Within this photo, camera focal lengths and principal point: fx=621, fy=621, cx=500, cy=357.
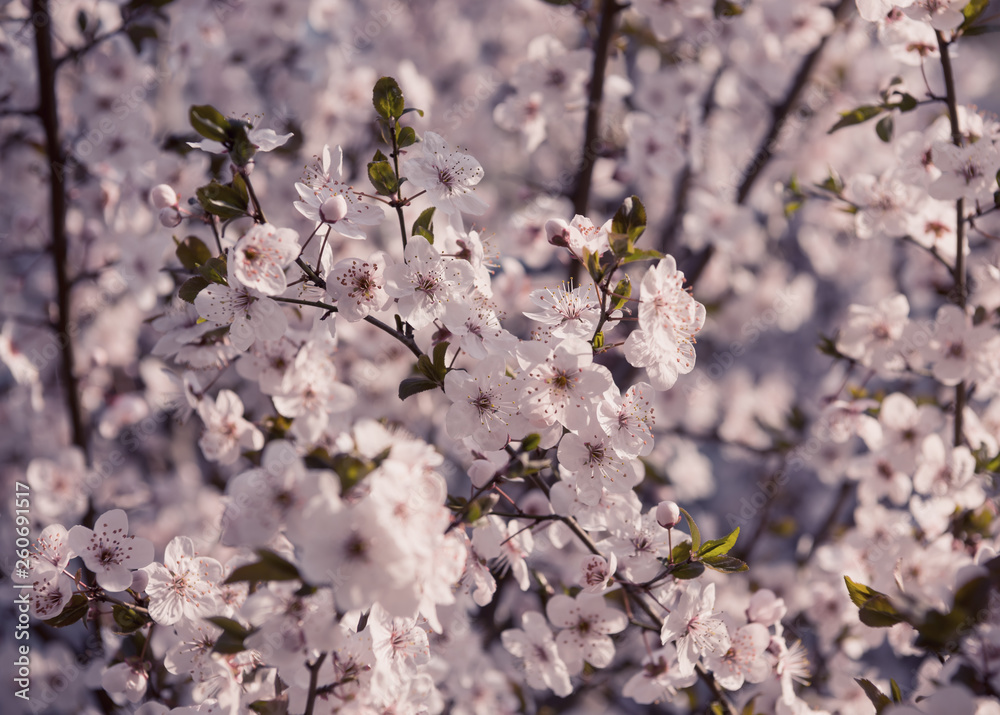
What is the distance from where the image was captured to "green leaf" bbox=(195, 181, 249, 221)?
45.3 inches

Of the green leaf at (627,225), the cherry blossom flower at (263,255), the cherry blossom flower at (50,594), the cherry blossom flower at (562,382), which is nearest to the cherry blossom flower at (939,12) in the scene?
the green leaf at (627,225)

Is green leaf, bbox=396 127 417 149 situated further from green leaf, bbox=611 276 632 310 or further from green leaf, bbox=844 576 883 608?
green leaf, bbox=844 576 883 608

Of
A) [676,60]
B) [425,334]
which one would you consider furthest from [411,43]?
[425,334]

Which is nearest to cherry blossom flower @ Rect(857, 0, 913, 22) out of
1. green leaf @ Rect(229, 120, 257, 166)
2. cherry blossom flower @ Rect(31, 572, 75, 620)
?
green leaf @ Rect(229, 120, 257, 166)

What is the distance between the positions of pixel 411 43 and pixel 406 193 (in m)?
2.66

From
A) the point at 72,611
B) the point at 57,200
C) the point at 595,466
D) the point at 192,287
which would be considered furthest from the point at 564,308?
the point at 57,200

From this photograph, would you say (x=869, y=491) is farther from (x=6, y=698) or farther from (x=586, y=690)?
(x=6, y=698)

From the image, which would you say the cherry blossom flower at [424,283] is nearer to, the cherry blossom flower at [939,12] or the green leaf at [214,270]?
the green leaf at [214,270]

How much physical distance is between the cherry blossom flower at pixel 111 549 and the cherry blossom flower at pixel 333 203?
78 cm

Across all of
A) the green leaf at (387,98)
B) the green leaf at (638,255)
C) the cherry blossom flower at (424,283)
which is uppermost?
the green leaf at (387,98)

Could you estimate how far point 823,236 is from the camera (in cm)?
427

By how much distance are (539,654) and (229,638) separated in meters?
0.79

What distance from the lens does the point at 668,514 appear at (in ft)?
4.11

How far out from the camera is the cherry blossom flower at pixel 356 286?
1225 mm
